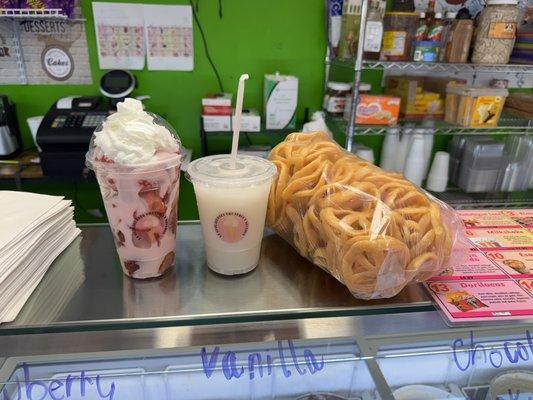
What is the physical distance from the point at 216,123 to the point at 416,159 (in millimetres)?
1196

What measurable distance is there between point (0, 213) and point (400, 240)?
697mm

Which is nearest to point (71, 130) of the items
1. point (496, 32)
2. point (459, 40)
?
point (459, 40)

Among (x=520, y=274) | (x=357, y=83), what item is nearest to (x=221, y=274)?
(x=520, y=274)

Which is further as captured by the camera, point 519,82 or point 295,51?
point 519,82

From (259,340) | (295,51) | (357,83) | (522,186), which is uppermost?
(295,51)

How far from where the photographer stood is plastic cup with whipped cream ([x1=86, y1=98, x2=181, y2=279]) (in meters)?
0.59

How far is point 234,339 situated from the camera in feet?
2.08

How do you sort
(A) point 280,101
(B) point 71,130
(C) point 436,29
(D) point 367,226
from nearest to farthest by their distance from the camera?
1. (D) point 367,226
2. (B) point 71,130
3. (C) point 436,29
4. (A) point 280,101

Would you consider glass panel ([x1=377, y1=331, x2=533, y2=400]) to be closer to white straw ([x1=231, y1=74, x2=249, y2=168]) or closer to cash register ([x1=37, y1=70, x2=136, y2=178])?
white straw ([x1=231, y1=74, x2=249, y2=168])

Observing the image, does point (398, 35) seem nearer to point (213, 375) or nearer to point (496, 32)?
point (496, 32)

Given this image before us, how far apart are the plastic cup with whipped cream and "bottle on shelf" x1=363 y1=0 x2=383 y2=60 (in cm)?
157

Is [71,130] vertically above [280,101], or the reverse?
[280,101]

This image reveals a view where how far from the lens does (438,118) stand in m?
2.33

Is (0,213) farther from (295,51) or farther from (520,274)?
(295,51)
